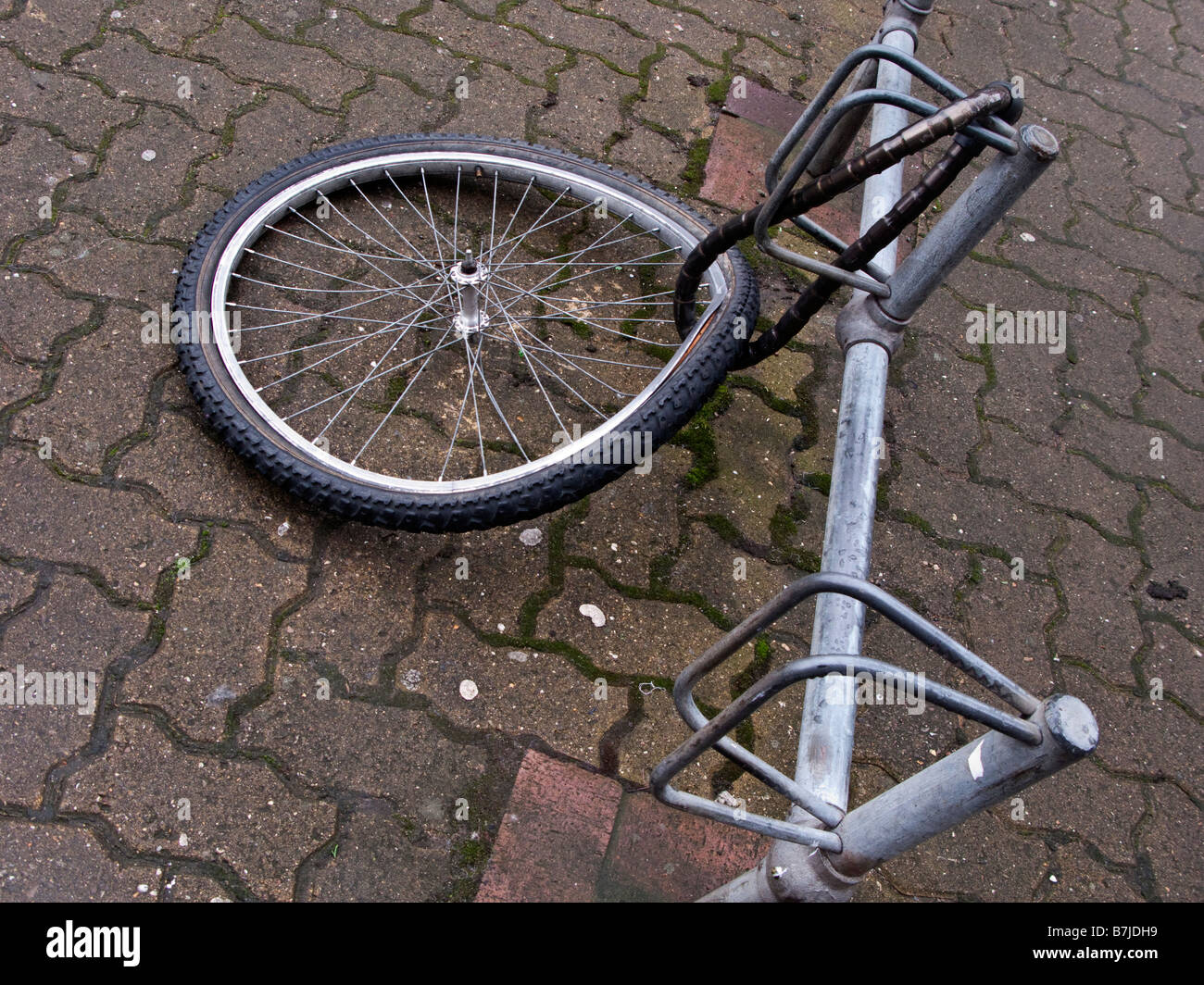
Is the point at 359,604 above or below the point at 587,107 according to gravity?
below

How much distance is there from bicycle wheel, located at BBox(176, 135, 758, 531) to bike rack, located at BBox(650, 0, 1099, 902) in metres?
0.47

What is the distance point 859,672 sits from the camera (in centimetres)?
122

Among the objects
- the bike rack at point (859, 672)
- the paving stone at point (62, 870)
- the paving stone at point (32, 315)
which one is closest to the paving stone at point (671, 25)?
the bike rack at point (859, 672)

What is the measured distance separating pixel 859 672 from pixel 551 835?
3.60ft

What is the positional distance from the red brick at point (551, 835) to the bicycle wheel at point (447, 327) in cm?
61

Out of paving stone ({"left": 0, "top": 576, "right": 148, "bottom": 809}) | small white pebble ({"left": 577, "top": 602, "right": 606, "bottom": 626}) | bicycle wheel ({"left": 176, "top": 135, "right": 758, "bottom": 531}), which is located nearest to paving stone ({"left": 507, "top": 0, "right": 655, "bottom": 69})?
bicycle wheel ({"left": 176, "top": 135, "right": 758, "bottom": 531})

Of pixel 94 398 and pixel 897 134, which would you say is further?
pixel 94 398

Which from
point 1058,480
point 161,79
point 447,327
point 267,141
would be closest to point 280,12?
point 161,79

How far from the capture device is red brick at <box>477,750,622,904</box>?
202 cm

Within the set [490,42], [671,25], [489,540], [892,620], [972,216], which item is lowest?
[892,620]

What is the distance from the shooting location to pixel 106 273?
2.65m

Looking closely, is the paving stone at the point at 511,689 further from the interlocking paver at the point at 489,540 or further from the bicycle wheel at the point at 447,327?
the bicycle wheel at the point at 447,327

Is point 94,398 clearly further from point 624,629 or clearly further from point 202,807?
point 624,629

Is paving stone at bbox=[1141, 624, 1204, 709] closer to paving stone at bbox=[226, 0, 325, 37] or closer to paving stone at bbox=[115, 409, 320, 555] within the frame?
paving stone at bbox=[115, 409, 320, 555]
